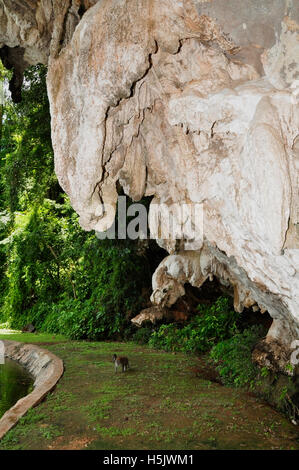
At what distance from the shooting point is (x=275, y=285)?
4660 mm

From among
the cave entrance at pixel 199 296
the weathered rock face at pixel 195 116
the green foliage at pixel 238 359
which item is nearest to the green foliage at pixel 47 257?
the cave entrance at pixel 199 296

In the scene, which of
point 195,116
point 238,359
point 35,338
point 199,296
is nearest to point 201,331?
point 199,296

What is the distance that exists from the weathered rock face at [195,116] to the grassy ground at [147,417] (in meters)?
1.51

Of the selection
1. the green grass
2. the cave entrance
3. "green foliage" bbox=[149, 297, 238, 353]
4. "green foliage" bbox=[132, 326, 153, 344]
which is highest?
the cave entrance

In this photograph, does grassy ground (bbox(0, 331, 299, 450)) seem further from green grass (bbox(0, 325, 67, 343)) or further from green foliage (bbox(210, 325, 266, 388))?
green grass (bbox(0, 325, 67, 343))

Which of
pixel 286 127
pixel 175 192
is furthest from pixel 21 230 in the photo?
pixel 286 127

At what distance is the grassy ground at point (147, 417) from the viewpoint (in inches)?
170

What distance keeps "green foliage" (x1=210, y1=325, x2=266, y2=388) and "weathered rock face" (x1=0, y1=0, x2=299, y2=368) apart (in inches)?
49.0

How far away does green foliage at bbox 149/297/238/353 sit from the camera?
10.5 meters

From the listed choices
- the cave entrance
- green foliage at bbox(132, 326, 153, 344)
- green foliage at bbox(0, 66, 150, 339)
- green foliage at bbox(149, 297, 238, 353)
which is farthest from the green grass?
the cave entrance

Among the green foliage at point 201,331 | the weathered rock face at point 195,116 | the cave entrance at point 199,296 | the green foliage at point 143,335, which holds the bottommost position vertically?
the green foliage at point 143,335

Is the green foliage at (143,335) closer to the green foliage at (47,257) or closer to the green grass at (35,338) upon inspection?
the green foliage at (47,257)

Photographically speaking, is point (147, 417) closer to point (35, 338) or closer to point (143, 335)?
point (143, 335)
